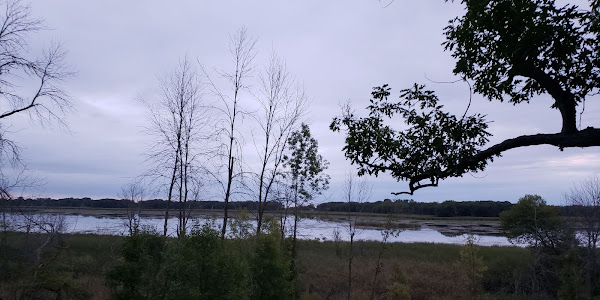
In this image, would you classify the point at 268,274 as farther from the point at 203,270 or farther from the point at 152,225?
the point at 152,225

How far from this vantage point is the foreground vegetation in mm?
9836

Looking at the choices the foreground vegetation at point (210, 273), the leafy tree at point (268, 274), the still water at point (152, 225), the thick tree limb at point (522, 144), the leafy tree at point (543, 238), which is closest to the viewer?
the thick tree limb at point (522, 144)

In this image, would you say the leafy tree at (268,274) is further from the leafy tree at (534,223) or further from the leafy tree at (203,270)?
the leafy tree at (534,223)

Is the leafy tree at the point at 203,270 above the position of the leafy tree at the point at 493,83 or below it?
below

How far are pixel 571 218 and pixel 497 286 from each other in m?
7.02

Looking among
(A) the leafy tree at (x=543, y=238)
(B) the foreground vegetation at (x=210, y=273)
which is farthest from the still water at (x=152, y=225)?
(A) the leafy tree at (x=543, y=238)

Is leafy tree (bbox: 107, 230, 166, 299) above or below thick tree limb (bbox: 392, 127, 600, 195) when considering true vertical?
below

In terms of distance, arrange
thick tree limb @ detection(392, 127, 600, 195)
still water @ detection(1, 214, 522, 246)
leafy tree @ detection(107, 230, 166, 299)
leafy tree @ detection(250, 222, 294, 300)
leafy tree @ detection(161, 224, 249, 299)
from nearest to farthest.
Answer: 1. thick tree limb @ detection(392, 127, 600, 195)
2. leafy tree @ detection(161, 224, 249, 299)
3. leafy tree @ detection(107, 230, 166, 299)
4. leafy tree @ detection(250, 222, 294, 300)
5. still water @ detection(1, 214, 522, 246)

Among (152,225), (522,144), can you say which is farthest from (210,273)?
(522,144)

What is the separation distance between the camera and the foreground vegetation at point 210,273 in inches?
387

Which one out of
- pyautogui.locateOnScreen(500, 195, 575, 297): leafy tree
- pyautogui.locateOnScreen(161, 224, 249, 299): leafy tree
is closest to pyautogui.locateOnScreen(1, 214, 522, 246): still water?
pyautogui.locateOnScreen(161, 224, 249, 299): leafy tree

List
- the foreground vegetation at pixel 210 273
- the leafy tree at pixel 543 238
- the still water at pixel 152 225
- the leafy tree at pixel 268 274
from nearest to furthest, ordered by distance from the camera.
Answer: the foreground vegetation at pixel 210 273 → the leafy tree at pixel 268 274 → the still water at pixel 152 225 → the leafy tree at pixel 543 238

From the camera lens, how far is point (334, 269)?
32.0 metres

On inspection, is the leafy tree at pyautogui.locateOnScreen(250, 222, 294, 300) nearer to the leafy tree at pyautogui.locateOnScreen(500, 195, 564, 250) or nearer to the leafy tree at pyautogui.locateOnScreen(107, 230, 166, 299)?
the leafy tree at pyautogui.locateOnScreen(107, 230, 166, 299)
